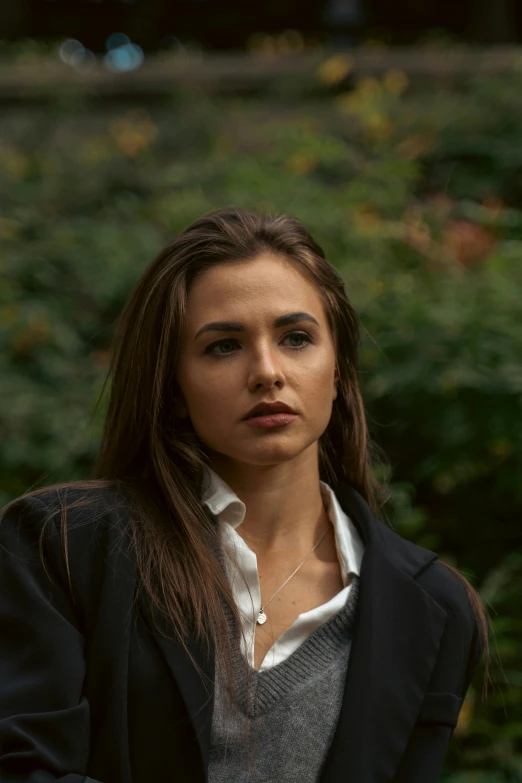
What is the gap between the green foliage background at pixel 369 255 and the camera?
388 centimetres

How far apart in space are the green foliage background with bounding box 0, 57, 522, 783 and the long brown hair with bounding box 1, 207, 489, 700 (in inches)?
32.1

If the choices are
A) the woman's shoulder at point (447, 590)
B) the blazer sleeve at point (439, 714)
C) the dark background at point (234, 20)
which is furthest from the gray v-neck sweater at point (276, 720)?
the dark background at point (234, 20)

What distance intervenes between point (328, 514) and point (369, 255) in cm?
294

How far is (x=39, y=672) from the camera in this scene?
1953 mm

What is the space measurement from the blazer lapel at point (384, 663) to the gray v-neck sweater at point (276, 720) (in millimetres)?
36

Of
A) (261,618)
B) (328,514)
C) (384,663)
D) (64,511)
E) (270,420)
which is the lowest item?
(384,663)

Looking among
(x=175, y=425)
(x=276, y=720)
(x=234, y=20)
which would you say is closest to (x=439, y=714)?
(x=276, y=720)

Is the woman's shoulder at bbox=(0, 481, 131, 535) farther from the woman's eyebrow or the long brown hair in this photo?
the woman's eyebrow

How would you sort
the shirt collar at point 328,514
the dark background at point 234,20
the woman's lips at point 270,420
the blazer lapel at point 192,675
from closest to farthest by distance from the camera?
the blazer lapel at point 192,675 < the woman's lips at point 270,420 < the shirt collar at point 328,514 < the dark background at point 234,20

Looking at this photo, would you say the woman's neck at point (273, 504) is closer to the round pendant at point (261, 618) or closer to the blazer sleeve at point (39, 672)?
the round pendant at point (261, 618)

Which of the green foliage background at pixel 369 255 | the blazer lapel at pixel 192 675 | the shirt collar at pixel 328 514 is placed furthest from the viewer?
the green foliage background at pixel 369 255

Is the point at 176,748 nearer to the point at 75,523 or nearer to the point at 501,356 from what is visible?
the point at 75,523

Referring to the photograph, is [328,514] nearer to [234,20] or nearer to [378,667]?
[378,667]

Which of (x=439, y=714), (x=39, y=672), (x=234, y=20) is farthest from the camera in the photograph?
A: (x=234, y=20)
